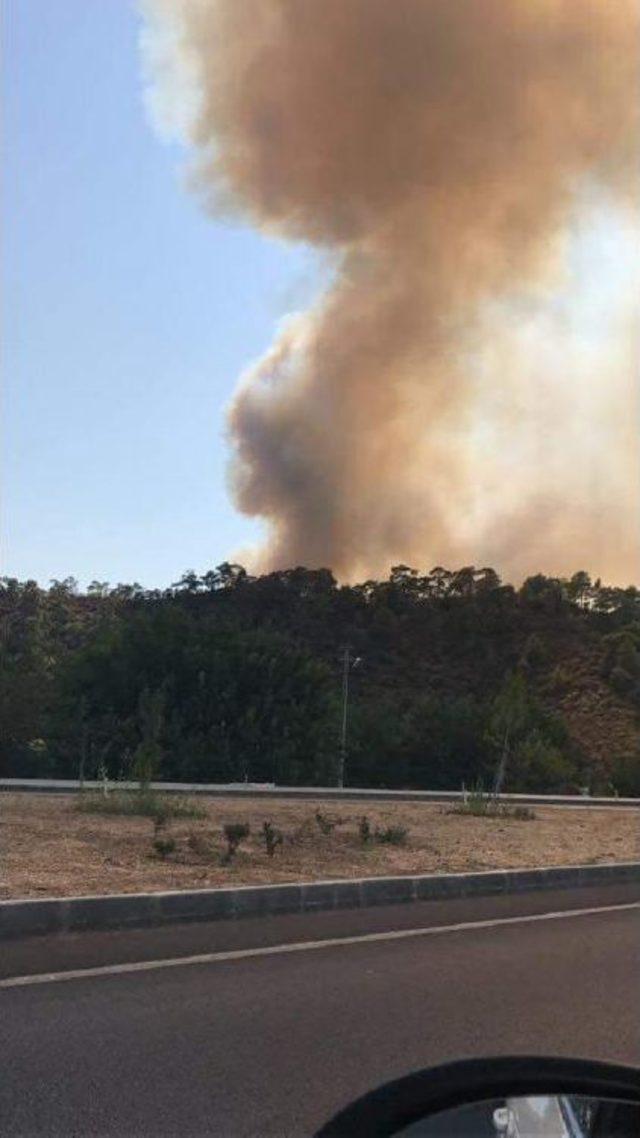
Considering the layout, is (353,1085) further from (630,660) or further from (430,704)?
(630,660)

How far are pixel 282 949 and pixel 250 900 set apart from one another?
173cm

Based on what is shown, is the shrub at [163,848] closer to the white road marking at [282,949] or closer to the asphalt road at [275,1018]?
the asphalt road at [275,1018]

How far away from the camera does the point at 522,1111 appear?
1.40m

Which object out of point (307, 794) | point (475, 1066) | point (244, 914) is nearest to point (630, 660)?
point (307, 794)

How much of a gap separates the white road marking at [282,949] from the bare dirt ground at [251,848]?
79.4 inches

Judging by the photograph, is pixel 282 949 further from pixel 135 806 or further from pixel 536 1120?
pixel 135 806

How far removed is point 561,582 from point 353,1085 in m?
112

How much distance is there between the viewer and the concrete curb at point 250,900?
28.6 feet

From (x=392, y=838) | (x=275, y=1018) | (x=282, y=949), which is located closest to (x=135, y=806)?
(x=392, y=838)

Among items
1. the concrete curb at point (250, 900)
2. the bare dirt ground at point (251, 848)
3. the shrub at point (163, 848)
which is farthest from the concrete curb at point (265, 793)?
the concrete curb at point (250, 900)

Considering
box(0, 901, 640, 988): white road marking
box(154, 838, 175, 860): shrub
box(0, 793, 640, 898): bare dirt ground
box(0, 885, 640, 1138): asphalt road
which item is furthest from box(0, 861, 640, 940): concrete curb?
box(154, 838, 175, 860): shrub

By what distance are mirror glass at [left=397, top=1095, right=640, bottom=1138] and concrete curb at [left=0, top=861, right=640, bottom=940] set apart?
7526mm

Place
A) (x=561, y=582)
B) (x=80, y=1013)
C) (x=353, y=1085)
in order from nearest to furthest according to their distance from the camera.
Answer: (x=353, y=1085), (x=80, y=1013), (x=561, y=582)

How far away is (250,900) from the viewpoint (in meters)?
10.1
